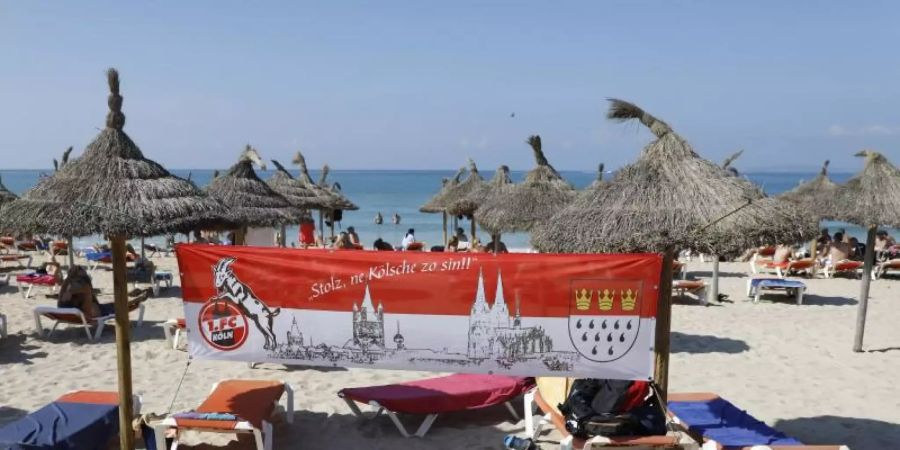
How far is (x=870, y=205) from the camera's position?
884 cm

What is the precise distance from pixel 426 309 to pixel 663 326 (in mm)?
1850

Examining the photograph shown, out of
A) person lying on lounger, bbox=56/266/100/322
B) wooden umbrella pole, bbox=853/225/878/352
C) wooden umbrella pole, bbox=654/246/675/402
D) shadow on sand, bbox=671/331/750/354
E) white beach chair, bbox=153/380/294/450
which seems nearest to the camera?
white beach chair, bbox=153/380/294/450

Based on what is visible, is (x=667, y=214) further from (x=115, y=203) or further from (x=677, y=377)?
(x=115, y=203)

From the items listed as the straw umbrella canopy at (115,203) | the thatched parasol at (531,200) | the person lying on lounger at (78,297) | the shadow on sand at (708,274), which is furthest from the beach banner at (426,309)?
the shadow on sand at (708,274)

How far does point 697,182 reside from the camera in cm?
529

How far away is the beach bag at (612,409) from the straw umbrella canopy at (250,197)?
7.30 metres

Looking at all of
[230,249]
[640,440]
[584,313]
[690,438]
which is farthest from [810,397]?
[230,249]

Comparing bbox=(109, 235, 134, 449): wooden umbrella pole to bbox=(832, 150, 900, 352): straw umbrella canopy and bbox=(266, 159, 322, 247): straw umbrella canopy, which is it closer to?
bbox=(832, 150, 900, 352): straw umbrella canopy

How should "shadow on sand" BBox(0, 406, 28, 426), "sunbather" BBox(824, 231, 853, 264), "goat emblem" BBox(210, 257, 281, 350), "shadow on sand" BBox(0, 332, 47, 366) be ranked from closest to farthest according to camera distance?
"goat emblem" BBox(210, 257, 281, 350) → "shadow on sand" BBox(0, 406, 28, 426) → "shadow on sand" BBox(0, 332, 47, 366) → "sunbather" BBox(824, 231, 853, 264)

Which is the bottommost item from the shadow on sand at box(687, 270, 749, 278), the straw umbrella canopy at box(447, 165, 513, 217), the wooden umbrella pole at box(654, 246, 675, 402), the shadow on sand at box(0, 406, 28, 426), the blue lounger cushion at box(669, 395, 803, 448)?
the shadow on sand at box(0, 406, 28, 426)

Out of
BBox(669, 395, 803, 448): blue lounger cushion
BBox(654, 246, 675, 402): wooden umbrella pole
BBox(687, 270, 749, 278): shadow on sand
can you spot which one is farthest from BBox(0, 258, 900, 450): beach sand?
BBox(687, 270, 749, 278): shadow on sand

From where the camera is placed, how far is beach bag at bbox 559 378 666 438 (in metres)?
4.98

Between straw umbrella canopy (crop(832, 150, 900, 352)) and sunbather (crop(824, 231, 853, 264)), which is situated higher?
straw umbrella canopy (crop(832, 150, 900, 352))

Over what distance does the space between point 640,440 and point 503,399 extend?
1.52m
